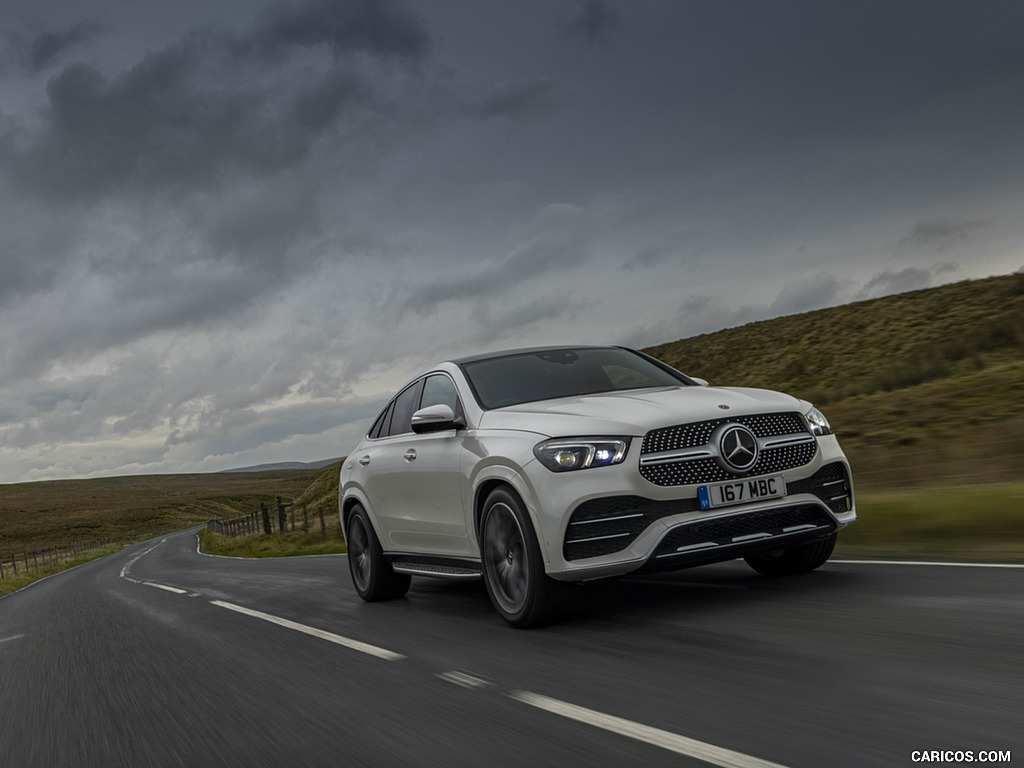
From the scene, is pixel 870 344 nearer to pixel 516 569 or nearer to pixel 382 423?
pixel 382 423

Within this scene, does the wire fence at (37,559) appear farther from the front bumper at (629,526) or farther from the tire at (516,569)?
the front bumper at (629,526)

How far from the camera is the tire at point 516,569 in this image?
5410 millimetres

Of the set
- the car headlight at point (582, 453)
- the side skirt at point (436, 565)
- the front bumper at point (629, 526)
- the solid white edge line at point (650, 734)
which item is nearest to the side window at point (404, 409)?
the side skirt at point (436, 565)

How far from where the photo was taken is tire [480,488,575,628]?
541 cm

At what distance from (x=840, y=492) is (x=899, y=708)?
2523 millimetres

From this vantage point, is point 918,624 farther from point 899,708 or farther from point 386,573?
point 386,573

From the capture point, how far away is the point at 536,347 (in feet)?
23.5

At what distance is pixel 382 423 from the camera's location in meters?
8.29

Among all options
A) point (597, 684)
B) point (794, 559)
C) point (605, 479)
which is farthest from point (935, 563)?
point (597, 684)

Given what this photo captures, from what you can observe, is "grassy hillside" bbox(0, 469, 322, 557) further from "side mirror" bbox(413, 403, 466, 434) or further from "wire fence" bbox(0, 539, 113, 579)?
"side mirror" bbox(413, 403, 466, 434)

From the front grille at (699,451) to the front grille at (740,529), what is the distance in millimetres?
220

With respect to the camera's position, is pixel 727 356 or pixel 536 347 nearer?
pixel 536 347

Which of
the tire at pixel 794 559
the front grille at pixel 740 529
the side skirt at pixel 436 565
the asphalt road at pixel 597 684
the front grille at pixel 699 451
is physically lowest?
the asphalt road at pixel 597 684

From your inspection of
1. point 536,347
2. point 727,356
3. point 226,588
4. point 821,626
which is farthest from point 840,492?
point 727,356
